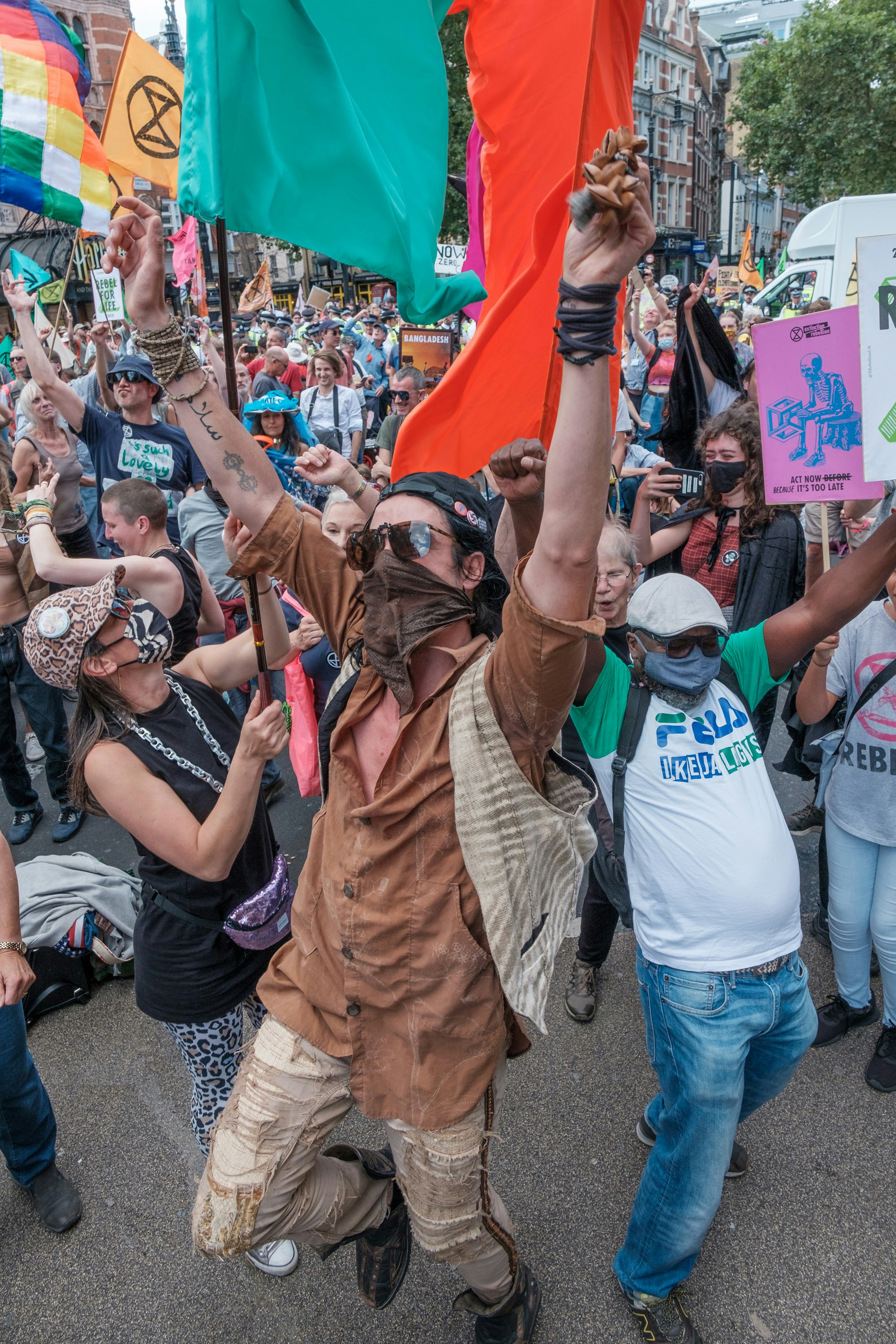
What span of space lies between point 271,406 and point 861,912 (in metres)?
4.55

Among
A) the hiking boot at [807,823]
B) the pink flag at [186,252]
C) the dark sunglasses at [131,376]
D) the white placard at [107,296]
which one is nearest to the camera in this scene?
the hiking boot at [807,823]

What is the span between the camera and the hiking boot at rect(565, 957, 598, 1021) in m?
3.37

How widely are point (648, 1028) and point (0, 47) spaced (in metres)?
5.67

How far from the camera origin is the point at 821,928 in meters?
3.75

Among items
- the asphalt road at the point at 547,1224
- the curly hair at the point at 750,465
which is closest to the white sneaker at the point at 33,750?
the asphalt road at the point at 547,1224

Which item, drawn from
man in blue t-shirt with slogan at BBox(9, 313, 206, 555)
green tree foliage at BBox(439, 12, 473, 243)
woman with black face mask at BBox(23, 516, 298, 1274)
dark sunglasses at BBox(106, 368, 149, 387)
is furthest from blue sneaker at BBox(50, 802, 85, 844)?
green tree foliage at BBox(439, 12, 473, 243)

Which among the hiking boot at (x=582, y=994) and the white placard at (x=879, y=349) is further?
the hiking boot at (x=582, y=994)

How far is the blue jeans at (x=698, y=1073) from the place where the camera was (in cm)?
205

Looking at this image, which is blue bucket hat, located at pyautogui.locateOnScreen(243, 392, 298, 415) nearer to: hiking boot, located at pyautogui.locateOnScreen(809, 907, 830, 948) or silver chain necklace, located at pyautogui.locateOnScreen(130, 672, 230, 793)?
silver chain necklace, located at pyautogui.locateOnScreen(130, 672, 230, 793)

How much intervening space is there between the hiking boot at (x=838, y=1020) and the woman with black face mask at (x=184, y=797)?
1971 mm

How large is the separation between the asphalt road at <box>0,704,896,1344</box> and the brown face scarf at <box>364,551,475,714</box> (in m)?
1.77

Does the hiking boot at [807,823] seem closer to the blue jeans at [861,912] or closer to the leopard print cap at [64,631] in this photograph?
the blue jeans at [861,912]

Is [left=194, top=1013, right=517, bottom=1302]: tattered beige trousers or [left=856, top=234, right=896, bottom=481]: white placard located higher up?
[left=856, top=234, right=896, bottom=481]: white placard

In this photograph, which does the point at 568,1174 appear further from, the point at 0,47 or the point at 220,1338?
the point at 0,47
